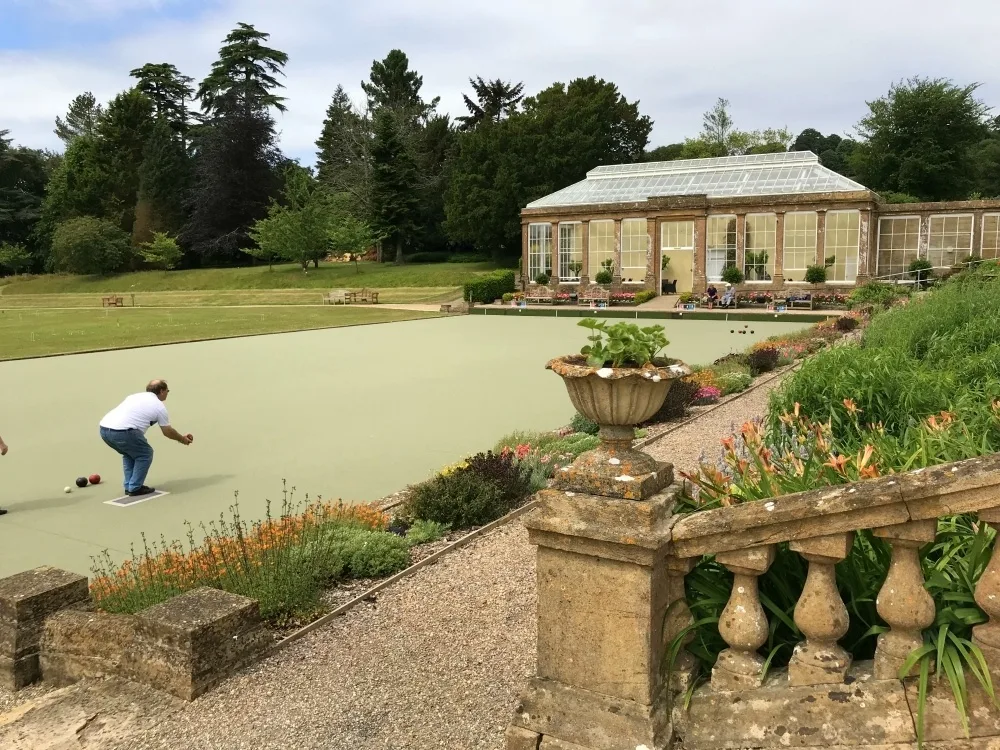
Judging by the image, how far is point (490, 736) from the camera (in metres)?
3.40

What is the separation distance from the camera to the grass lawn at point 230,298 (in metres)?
47.2

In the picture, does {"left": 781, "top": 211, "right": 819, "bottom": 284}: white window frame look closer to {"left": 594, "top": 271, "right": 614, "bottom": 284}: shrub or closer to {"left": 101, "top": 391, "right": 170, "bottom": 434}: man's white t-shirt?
{"left": 594, "top": 271, "right": 614, "bottom": 284}: shrub

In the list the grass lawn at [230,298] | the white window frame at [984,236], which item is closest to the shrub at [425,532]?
the grass lawn at [230,298]

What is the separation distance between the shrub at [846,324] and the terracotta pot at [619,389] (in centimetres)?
1995

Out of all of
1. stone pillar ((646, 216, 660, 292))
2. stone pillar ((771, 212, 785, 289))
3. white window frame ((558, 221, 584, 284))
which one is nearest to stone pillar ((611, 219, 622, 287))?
stone pillar ((646, 216, 660, 292))

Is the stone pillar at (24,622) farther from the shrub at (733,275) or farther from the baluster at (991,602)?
the shrub at (733,275)

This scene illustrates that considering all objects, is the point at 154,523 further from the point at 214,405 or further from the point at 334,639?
the point at 214,405

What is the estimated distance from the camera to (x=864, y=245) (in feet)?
126

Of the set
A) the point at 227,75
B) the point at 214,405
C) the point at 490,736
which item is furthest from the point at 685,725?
the point at 227,75

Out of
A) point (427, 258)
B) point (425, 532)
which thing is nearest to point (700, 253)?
point (427, 258)

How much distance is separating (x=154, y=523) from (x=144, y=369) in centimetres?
1174

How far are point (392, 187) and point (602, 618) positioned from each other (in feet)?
201

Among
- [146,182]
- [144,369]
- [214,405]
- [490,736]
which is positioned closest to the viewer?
[490,736]

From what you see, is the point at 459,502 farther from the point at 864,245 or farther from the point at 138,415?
the point at 864,245
